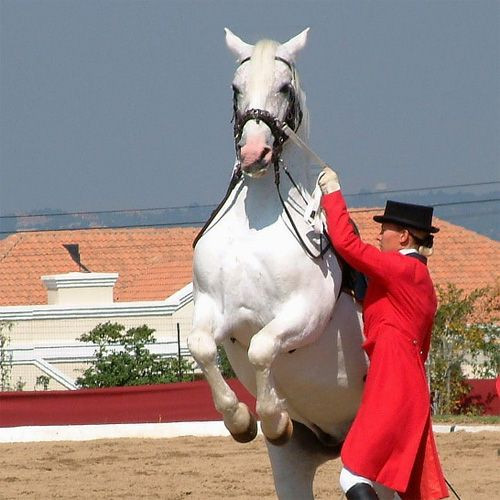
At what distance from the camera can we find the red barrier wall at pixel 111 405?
15.7 m

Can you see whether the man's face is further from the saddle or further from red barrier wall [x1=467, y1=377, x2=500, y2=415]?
red barrier wall [x1=467, y1=377, x2=500, y2=415]

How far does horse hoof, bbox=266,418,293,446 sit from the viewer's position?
6.00 metres

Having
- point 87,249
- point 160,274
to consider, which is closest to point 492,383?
point 160,274

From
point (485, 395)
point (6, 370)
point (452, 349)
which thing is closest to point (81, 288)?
point (6, 370)

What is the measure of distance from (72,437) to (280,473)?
8.27 metres

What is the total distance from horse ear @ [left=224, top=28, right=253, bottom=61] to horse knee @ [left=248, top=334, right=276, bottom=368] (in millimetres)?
1259

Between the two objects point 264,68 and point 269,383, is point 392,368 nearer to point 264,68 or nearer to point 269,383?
point 269,383

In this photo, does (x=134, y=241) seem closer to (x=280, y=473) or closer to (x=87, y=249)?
(x=87, y=249)

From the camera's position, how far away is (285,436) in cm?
602

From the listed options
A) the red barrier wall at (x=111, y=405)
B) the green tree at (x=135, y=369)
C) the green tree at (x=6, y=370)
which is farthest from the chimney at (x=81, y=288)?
the red barrier wall at (x=111, y=405)

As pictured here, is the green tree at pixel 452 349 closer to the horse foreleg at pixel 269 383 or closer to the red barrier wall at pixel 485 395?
the red barrier wall at pixel 485 395

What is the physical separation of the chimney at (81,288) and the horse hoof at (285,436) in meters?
22.4

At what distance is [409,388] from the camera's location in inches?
241

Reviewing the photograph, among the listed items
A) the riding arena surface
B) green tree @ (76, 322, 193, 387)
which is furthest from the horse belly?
green tree @ (76, 322, 193, 387)
